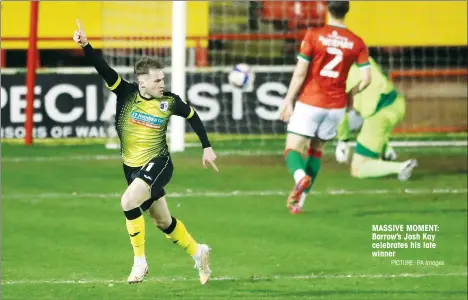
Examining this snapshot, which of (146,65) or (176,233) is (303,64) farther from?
(146,65)

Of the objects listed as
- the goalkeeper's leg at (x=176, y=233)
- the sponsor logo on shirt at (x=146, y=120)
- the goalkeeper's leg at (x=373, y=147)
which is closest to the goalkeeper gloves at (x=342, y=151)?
the goalkeeper's leg at (x=373, y=147)

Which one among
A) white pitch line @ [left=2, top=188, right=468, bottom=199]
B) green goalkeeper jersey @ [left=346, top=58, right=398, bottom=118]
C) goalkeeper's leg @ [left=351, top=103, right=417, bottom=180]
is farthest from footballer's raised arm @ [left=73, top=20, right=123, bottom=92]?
green goalkeeper jersey @ [left=346, top=58, right=398, bottom=118]

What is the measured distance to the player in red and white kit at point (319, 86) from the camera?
11711 mm

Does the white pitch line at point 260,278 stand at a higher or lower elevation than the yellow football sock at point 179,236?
lower

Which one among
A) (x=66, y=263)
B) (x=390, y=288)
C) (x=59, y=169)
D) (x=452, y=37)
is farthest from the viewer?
(x=452, y=37)

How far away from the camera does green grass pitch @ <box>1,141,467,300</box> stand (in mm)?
9195

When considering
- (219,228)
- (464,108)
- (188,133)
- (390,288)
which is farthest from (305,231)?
(464,108)

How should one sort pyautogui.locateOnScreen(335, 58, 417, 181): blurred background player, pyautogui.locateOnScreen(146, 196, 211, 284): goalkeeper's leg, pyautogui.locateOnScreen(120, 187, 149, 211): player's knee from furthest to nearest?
pyautogui.locateOnScreen(335, 58, 417, 181): blurred background player, pyautogui.locateOnScreen(146, 196, 211, 284): goalkeeper's leg, pyautogui.locateOnScreen(120, 187, 149, 211): player's knee

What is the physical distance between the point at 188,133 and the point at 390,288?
1074cm

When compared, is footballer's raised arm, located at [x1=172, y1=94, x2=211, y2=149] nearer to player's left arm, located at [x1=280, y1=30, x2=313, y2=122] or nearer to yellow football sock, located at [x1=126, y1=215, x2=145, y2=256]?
yellow football sock, located at [x1=126, y1=215, x2=145, y2=256]

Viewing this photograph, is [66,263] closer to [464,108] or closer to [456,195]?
[456,195]

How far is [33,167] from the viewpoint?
16.2 meters

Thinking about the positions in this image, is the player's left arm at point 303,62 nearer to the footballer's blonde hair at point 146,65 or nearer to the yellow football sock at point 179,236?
the yellow football sock at point 179,236

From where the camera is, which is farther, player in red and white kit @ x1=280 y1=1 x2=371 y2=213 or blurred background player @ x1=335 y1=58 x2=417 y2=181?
blurred background player @ x1=335 y1=58 x2=417 y2=181
